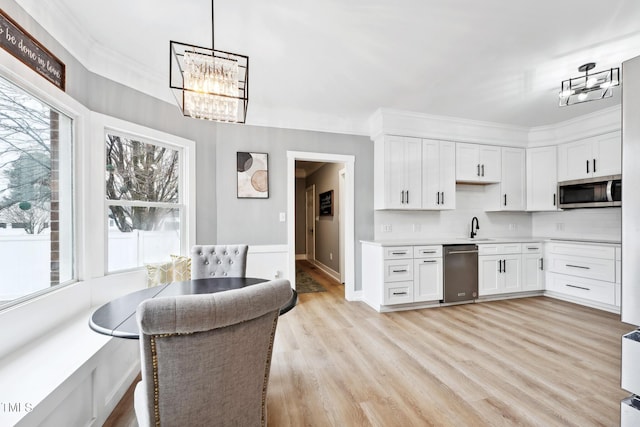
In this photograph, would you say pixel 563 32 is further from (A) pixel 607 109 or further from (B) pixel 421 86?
(A) pixel 607 109

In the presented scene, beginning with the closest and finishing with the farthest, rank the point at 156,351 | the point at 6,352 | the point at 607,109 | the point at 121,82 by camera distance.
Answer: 1. the point at 156,351
2. the point at 6,352
3. the point at 121,82
4. the point at 607,109

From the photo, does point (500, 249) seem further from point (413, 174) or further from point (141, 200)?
point (141, 200)

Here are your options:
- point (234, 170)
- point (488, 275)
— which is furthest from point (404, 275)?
point (234, 170)

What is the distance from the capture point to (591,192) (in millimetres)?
3736

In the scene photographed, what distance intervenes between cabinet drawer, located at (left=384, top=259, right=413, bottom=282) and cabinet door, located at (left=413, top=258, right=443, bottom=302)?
3.4 inches

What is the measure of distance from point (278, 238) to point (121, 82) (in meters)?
2.33

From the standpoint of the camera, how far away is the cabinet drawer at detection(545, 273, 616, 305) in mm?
3352

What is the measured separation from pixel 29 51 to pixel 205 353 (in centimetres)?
203

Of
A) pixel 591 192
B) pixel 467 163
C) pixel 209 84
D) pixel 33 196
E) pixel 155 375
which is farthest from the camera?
pixel 467 163

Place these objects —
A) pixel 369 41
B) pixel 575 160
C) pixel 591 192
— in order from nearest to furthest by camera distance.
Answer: pixel 369 41, pixel 591 192, pixel 575 160

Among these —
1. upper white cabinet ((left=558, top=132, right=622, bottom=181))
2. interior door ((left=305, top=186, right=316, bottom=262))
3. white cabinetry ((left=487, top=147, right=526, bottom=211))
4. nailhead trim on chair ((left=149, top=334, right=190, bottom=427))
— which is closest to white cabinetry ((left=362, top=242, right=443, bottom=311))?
white cabinetry ((left=487, top=147, right=526, bottom=211))

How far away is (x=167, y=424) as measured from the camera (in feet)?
2.97

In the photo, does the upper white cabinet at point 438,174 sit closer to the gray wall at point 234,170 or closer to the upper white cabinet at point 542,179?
the gray wall at point 234,170

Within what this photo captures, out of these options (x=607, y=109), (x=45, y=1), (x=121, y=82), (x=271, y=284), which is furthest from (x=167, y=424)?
(x=607, y=109)
